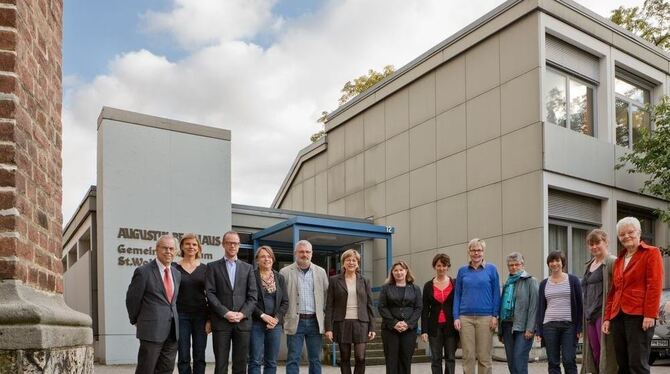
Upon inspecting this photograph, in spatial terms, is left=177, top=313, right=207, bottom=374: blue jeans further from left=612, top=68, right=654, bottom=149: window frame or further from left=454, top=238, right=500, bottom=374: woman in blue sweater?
left=612, top=68, right=654, bottom=149: window frame

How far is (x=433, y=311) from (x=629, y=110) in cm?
1085

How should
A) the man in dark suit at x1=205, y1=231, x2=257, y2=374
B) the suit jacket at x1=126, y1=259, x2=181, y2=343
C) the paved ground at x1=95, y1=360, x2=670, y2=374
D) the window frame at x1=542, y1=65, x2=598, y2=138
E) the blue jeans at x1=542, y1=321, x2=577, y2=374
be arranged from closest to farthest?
1. the suit jacket at x1=126, y1=259, x2=181, y2=343
2. the man in dark suit at x1=205, y1=231, x2=257, y2=374
3. the blue jeans at x1=542, y1=321, x2=577, y2=374
4. the paved ground at x1=95, y1=360, x2=670, y2=374
5. the window frame at x1=542, y1=65, x2=598, y2=138

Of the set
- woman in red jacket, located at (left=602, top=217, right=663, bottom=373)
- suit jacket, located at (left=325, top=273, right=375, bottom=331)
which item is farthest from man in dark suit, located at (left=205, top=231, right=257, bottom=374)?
woman in red jacket, located at (left=602, top=217, right=663, bottom=373)

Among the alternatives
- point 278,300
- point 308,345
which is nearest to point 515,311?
point 308,345

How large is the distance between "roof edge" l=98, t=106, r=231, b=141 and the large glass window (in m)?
7.39

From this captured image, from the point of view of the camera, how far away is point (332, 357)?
1498 centimetres

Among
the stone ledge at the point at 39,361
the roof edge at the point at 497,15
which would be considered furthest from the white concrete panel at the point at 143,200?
the stone ledge at the point at 39,361

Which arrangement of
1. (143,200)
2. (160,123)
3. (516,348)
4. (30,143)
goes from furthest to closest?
(160,123) → (143,200) → (516,348) → (30,143)

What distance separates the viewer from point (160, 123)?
15414 millimetres

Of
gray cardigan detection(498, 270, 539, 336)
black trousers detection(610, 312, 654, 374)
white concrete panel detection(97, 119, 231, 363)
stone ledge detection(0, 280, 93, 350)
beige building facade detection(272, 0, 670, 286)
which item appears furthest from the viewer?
beige building facade detection(272, 0, 670, 286)

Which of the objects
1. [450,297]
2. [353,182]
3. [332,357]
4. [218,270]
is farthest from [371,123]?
[218,270]

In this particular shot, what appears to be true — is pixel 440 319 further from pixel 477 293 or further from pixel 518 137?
pixel 518 137

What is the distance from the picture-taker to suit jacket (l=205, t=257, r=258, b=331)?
7816 mm

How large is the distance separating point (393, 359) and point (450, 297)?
112cm
